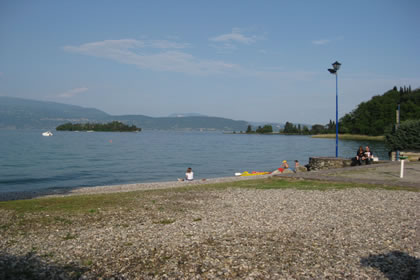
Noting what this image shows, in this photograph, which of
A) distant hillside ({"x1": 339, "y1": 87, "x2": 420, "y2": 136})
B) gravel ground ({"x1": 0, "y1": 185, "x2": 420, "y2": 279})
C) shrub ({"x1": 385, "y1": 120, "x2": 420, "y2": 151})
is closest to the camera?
gravel ground ({"x1": 0, "y1": 185, "x2": 420, "y2": 279})

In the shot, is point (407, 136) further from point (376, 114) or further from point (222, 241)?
point (376, 114)

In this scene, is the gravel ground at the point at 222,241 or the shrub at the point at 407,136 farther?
the shrub at the point at 407,136

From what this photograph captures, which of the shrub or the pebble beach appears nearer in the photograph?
the pebble beach

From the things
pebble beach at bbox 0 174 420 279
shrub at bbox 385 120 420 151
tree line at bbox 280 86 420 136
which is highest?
tree line at bbox 280 86 420 136

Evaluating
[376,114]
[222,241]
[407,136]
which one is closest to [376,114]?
[376,114]

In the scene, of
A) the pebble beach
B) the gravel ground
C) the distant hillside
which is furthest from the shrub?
the distant hillside

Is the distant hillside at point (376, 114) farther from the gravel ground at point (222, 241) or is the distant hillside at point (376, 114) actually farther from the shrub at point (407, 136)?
the gravel ground at point (222, 241)

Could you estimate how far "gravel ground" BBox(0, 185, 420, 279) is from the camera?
660cm

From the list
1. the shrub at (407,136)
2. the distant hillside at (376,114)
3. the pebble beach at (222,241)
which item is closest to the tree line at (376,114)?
the distant hillside at (376,114)

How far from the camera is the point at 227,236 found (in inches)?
348

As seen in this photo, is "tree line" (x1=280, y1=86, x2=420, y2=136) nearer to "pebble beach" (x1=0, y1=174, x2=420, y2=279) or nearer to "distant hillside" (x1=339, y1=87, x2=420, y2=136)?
"distant hillside" (x1=339, y1=87, x2=420, y2=136)

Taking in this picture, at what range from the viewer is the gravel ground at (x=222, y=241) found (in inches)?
260

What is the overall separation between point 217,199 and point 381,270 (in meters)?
8.58

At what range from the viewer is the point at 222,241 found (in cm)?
836
